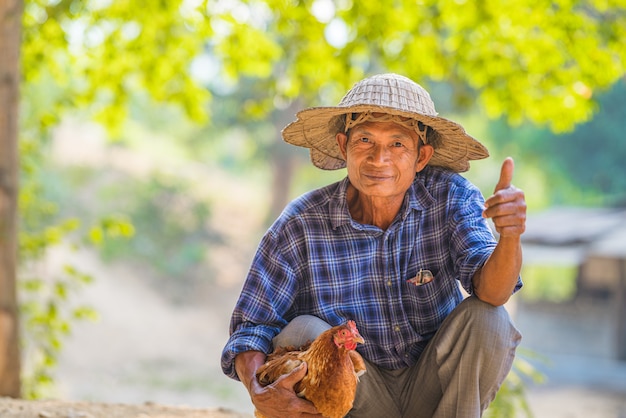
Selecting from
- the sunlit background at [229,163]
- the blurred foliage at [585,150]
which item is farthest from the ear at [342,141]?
the blurred foliage at [585,150]

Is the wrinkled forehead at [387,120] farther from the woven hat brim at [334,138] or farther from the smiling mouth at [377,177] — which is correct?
the smiling mouth at [377,177]

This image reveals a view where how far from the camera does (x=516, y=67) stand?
20.6ft

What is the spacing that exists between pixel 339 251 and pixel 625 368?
10.4 meters

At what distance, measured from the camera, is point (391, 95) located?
2.70m

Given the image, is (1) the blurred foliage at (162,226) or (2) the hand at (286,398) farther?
(1) the blurred foliage at (162,226)

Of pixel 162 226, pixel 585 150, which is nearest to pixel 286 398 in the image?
pixel 162 226

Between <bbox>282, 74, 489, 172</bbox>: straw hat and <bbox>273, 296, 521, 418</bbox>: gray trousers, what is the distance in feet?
1.92

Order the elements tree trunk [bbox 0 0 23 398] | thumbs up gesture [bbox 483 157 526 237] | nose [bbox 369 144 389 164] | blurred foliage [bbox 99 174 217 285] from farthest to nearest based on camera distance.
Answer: blurred foliage [bbox 99 174 217 285] < tree trunk [bbox 0 0 23 398] < nose [bbox 369 144 389 164] < thumbs up gesture [bbox 483 157 526 237]

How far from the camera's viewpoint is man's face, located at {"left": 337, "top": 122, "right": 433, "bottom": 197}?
9.02 ft

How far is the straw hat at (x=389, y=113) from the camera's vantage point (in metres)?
2.69

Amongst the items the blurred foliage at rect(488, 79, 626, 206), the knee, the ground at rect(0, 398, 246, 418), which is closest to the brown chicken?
the knee

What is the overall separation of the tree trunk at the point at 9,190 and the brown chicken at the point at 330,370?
295 cm

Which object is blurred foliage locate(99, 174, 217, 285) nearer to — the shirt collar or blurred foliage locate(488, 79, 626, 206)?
blurred foliage locate(488, 79, 626, 206)

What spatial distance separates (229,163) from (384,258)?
25.0m
